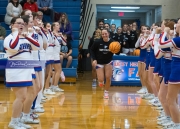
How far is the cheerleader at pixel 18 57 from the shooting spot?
519 cm

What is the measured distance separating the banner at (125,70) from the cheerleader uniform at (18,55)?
19.8ft

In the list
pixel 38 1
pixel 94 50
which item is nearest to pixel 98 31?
pixel 94 50

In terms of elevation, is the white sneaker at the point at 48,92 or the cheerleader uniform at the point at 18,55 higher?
the cheerleader uniform at the point at 18,55

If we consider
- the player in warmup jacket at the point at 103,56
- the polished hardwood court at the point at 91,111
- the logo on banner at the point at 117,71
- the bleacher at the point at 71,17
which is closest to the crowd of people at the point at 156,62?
the player in warmup jacket at the point at 103,56

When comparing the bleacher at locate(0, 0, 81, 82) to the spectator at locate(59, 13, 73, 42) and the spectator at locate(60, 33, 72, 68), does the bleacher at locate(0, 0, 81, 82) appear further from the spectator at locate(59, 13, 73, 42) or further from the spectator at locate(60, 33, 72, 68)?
the spectator at locate(59, 13, 73, 42)

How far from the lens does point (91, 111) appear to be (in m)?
7.20

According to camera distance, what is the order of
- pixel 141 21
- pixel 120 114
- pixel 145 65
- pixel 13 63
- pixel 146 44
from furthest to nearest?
pixel 141 21 → pixel 145 65 → pixel 146 44 → pixel 120 114 → pixel 13 63

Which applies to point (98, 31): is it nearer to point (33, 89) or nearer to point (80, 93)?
point (80, 93)

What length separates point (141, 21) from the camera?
2050 centimetres

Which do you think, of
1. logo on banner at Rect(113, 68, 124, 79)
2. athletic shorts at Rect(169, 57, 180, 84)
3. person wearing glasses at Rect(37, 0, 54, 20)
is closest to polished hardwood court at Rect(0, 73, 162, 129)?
logo on banner at Rect(113, 68, 124, 79)

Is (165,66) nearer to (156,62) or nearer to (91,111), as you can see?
(156,62)

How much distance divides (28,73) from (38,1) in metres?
8.02

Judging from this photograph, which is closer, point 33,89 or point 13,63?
point 13,63

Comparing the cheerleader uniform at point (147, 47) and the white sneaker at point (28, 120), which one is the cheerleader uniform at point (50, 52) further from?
the white sneaker at point (28, 120)
